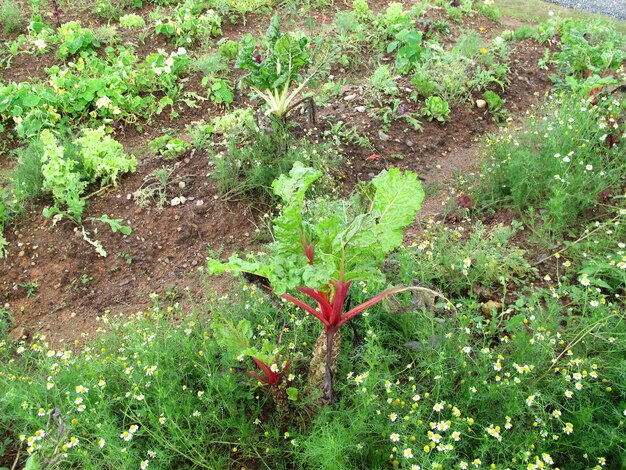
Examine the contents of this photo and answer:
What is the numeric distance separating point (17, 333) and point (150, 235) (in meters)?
1.15

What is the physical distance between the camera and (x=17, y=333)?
3666 millimetres

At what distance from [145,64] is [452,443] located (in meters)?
5.16

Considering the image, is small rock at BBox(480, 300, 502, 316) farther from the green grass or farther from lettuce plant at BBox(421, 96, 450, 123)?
the green grass

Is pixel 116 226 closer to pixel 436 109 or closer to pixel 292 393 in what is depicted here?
pixel 292 393

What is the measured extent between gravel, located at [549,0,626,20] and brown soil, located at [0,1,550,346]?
4.53 metres

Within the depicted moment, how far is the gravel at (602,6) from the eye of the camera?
805 centimetres

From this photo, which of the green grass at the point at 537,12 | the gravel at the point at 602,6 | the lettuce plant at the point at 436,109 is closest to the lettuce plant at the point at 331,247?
the lettuce plant at the point at 436,109

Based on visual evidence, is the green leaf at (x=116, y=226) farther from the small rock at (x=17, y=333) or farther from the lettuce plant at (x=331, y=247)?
the lettuce plant at (x=331, y=247)

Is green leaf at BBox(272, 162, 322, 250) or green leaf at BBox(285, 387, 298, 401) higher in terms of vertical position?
green leaf at BBox(272, 162, 322, 250)

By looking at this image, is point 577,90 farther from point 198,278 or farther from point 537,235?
point 198,278

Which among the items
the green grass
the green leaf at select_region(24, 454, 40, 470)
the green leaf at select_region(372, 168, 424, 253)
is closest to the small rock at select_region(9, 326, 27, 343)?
the green leaf at select_region(24, 454, 40, 470)

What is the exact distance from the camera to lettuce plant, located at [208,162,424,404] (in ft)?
7.39

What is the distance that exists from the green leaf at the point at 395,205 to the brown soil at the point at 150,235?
6.19ft

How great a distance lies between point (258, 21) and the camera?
6988 millimetres
